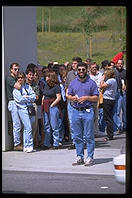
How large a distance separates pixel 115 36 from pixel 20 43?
47070mm

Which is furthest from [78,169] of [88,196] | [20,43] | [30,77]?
[88,196]

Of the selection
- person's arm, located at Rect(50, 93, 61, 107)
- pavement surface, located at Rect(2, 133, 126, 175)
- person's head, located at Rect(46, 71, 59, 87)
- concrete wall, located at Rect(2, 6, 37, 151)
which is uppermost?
concrete wall, located at Rect(2, 6, 37, 151)

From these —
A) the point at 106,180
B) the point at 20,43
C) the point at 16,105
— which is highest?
the point at 20,43

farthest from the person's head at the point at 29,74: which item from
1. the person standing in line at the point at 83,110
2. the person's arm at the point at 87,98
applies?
the person's arm at the point at 87,98

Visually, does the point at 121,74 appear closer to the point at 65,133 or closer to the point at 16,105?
the point at 65,133

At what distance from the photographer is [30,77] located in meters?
12.0

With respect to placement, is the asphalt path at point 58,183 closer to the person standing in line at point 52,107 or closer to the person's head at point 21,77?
the person's head at point 21,77

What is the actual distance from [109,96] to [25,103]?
8.29 feet

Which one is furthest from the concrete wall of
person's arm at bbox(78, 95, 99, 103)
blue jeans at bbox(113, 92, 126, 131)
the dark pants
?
blue jeans at bbox(113, 92, 126, 131)

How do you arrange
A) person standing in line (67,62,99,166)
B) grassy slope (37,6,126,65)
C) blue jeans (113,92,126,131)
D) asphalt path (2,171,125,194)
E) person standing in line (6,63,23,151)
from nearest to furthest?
1. asphalt path (2,171,125,194)
2. person standing in line (67,62,99,166)
3. person standing in line (6,63,23,151)
4. blue jeans (113,92,126,131)
5. grassy slope (37,6,126,65)

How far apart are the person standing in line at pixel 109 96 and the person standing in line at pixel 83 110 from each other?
3.07 meters

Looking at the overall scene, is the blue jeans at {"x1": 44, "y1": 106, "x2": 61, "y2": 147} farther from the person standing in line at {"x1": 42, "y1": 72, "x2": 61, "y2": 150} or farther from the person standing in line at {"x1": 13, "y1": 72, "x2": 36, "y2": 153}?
the person standing in line at {"x1": 13, "y1": 72, "x2": 36, "y2": 153}

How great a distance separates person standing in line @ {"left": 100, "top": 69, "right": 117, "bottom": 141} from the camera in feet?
44.3

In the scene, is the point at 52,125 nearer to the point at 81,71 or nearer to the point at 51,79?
the point at 51,79
